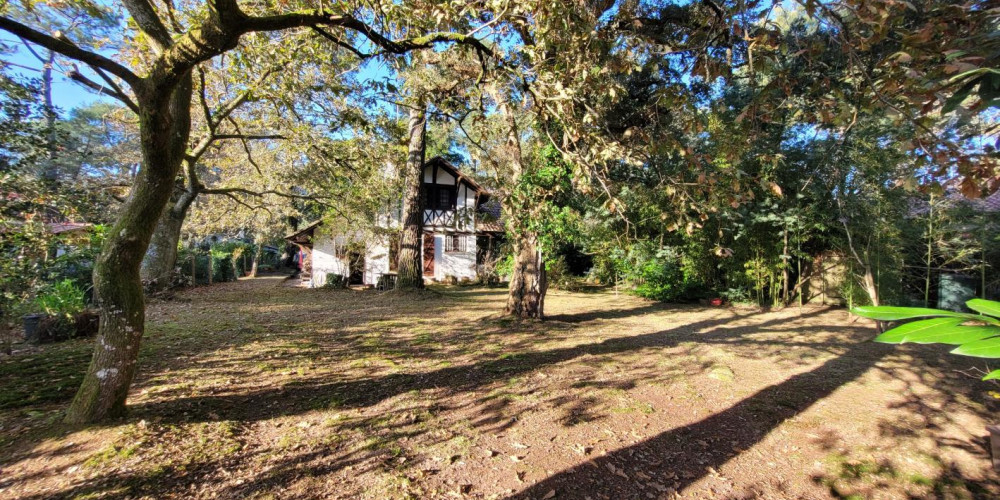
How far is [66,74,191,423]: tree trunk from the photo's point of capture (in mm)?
3207

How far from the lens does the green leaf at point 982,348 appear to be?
657mm

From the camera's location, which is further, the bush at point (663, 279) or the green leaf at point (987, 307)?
the bush at point (663, 279)

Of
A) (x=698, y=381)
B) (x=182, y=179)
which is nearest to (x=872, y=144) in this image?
(x=698, y=381)

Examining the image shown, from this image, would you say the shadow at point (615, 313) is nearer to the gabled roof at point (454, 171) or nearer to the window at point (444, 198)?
the gabled roof at point (454, 171)

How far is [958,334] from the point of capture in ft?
2.65

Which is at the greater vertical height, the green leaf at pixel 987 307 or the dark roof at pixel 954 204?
the dark roof at pixel 954 204

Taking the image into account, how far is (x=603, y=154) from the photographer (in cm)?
363

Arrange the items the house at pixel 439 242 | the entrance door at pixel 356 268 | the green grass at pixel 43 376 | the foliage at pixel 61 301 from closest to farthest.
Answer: the green grass at pixel 43 376, the foliage at pixel 61 301, the entrance door at pixel 356 268, the house at pixel 439 242

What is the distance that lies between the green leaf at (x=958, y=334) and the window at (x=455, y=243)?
64.4ft

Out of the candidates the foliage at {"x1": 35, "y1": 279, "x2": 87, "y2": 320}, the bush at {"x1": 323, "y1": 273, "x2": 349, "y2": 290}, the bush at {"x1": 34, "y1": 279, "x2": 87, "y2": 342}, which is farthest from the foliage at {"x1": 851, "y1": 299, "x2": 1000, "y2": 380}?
the bush at {"x1": 323, "y1": 273, "x2": 349, "y2": 290}

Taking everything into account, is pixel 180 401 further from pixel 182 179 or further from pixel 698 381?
pixel 182 179

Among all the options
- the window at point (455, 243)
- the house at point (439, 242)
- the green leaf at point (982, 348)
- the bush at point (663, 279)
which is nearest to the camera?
the green leaf at point (982, 348)

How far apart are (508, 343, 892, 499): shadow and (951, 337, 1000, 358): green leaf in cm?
260

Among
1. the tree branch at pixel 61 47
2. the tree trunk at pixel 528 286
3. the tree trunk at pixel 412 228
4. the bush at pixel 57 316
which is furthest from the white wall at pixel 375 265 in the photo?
the tree branch at pixel 61 47
